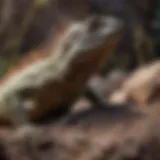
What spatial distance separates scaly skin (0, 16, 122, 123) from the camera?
90.7 inches

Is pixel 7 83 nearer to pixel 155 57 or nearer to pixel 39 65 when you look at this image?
pixel 39 65

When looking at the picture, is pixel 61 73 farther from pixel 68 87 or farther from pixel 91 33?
pixel 91 33

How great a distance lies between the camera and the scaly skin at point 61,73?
2305 mm

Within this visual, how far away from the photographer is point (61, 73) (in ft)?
7.91

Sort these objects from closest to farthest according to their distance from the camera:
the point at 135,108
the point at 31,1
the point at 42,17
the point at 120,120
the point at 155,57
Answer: the point at 120,120 < the point at 135,108 < the point at 31,1 < the point at 42,17 < the point at 155,57

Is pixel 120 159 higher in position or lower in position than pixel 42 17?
lower

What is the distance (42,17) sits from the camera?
417 centimetres

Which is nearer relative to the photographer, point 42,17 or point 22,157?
point 22,157

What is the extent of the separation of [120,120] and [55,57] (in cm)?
55

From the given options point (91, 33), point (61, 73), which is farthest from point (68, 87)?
point (91, 33)

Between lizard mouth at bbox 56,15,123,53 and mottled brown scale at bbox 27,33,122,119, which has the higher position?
lizard mouth at bbox 56,15,123,53

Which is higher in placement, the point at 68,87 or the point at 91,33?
the point at 91,33

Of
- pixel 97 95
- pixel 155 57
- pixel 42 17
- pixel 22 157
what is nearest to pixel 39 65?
pixel 97 95

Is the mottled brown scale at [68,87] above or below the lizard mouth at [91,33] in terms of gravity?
below
